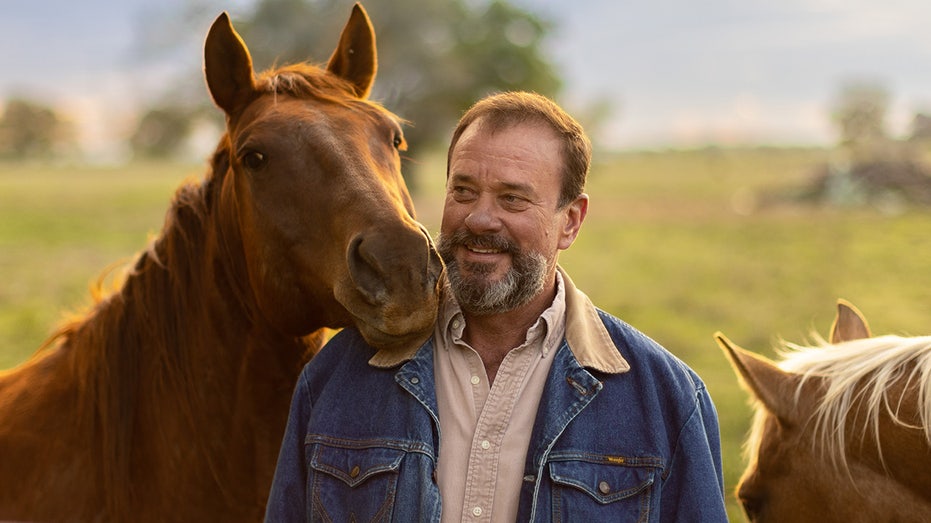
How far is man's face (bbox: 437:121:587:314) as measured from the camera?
7.91ft

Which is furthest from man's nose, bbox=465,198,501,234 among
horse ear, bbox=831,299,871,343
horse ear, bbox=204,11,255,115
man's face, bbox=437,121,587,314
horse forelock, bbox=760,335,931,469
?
horse ear, bbox=831,299,871,343

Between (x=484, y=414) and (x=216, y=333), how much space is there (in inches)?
44.2

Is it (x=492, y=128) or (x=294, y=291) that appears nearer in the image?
(x=492, y=128)

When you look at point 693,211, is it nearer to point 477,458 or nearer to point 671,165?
point 477,458

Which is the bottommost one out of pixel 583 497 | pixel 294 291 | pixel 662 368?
pixel 583 497

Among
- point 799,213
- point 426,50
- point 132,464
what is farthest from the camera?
point 426,50

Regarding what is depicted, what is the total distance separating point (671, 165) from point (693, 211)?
1278 inches

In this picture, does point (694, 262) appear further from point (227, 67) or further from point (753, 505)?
point (227, 67)

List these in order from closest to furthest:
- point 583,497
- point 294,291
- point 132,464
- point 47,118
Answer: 1. point 583,497
2. point 294,291
3. point 132,464
4. point 47,118

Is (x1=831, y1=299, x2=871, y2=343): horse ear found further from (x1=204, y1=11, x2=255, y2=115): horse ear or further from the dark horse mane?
(x1=204, y1=11, x2=255, y2=115): horse ear

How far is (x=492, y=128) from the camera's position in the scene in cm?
245

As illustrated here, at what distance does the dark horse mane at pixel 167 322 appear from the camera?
9.55 ft

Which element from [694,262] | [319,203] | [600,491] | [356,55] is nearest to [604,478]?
[600,491]

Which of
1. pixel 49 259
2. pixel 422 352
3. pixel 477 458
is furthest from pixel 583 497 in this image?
pixel 49 259
